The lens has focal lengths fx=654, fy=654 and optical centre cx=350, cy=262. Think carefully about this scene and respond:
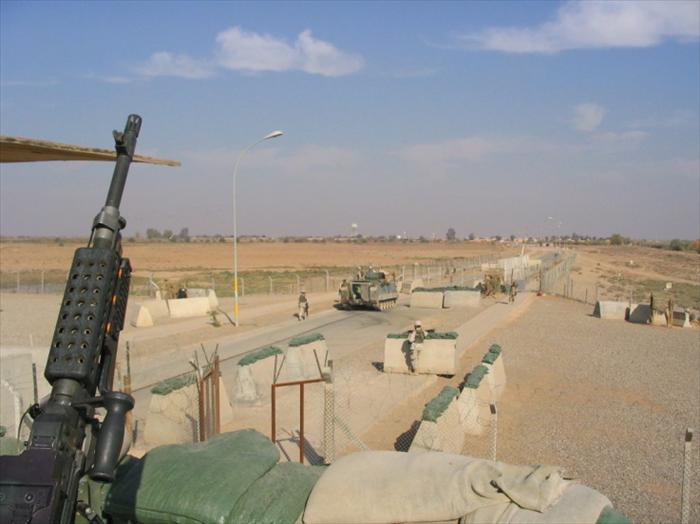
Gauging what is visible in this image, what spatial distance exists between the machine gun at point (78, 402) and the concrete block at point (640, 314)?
28.2 metres

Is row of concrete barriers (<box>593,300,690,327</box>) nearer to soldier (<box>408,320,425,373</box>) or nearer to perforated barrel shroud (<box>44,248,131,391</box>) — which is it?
soldier (<box>408,320,425,373</box>)

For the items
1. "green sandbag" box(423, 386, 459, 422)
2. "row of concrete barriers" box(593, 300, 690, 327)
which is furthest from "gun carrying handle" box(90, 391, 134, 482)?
"row of concrete barriers" box(593, 300, 690, 327)

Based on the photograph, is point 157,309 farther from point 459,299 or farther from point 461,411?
point 461,411

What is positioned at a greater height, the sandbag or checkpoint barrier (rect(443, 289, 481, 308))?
the sandbag

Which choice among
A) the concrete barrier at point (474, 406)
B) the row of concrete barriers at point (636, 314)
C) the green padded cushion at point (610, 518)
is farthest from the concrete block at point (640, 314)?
the green padded cushion at point (610, 518)

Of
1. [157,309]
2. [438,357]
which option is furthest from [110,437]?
[157,309]

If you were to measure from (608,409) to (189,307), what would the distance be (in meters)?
19.4

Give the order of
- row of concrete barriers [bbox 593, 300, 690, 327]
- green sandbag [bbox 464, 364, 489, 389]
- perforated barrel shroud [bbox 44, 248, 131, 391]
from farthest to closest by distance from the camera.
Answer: row of concrete barriers [bbox 593, 300, 690, 327], green sandbag [bbox 464, 364, 489, 389], perforated barrel shroud [bbox 44, 248, 131, 391]

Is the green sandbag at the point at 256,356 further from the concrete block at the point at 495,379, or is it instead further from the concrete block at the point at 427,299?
the concrete block at the point at 427,299

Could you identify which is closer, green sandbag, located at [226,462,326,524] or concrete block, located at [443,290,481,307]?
green sandbag, located at [226,462,326,524]

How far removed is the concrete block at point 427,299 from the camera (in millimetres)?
32531

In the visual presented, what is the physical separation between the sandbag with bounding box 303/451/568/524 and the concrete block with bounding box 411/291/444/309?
2703 cm

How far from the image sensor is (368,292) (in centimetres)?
3073

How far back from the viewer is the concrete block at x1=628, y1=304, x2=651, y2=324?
2810cm
